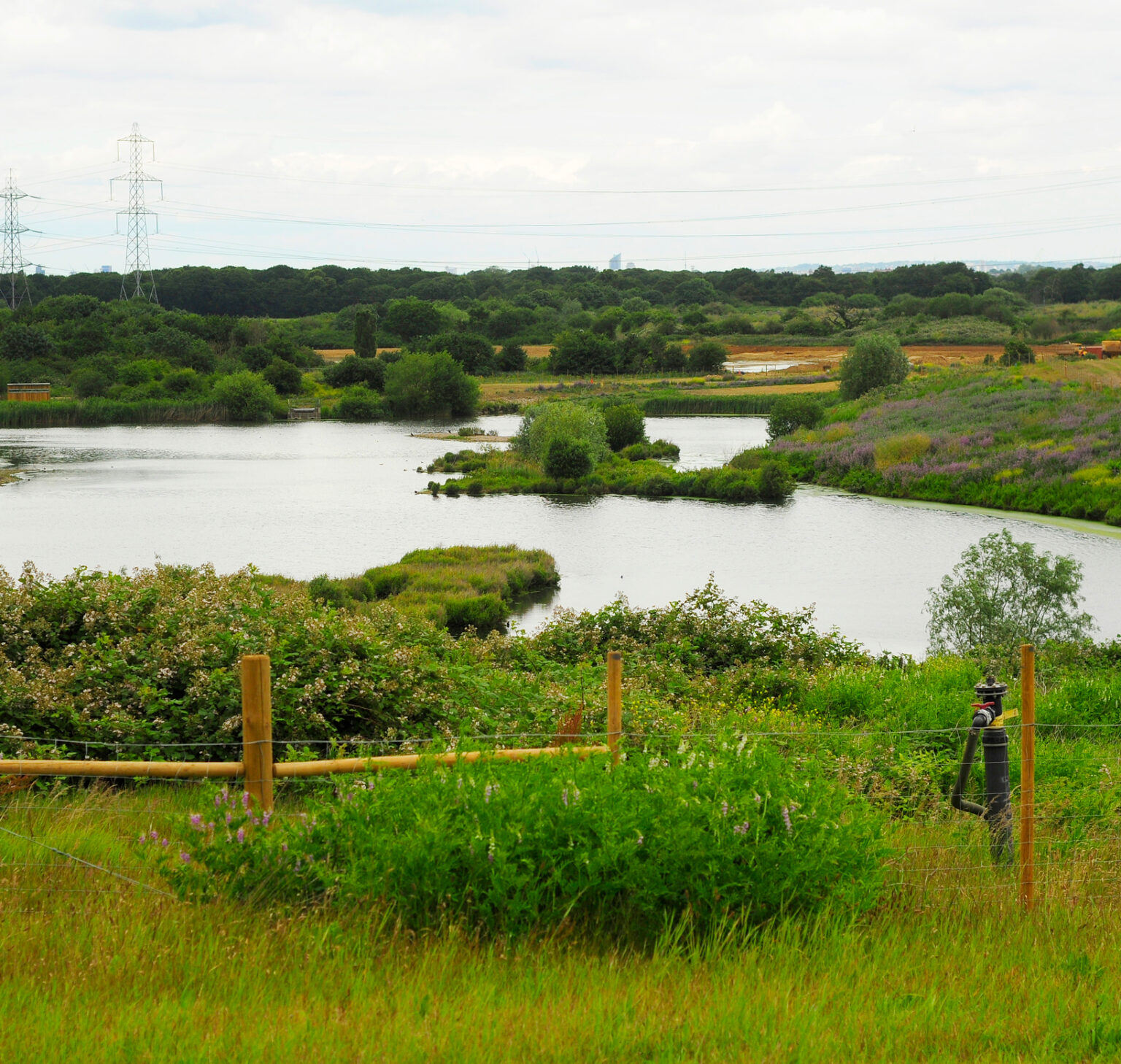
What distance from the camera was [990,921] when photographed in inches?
A: 187

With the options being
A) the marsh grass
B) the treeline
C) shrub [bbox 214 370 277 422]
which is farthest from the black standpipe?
the treeline

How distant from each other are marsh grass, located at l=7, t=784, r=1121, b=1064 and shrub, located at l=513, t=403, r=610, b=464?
3887 centimetres

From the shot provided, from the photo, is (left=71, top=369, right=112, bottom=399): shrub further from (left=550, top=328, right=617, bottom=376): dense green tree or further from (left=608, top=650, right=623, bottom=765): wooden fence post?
(left=608, top=650, right=623, bottom=765): wooden fence post

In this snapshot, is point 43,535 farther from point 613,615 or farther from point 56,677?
point 56,677

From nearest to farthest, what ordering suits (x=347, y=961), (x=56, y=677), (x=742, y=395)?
(x=347, y=961) < (x=56, y=677) < (x=742, y=395)

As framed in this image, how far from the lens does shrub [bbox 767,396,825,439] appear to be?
168 ft

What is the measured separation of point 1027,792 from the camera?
501 centimetres

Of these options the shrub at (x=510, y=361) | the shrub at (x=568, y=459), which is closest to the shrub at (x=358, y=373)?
the shrub at (x=510, y=361)

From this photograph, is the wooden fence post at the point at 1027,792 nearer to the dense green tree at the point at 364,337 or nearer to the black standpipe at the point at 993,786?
the black standpipe at the point at 993,786

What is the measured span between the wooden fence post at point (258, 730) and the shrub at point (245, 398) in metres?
74.3

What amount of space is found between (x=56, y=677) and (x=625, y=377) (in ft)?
283

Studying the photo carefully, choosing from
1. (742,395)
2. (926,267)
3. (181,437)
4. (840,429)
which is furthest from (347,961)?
(926,267)

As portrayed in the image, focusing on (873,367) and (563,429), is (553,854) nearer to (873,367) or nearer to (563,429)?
(563,429)

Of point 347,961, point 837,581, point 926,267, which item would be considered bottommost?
point 837,581
